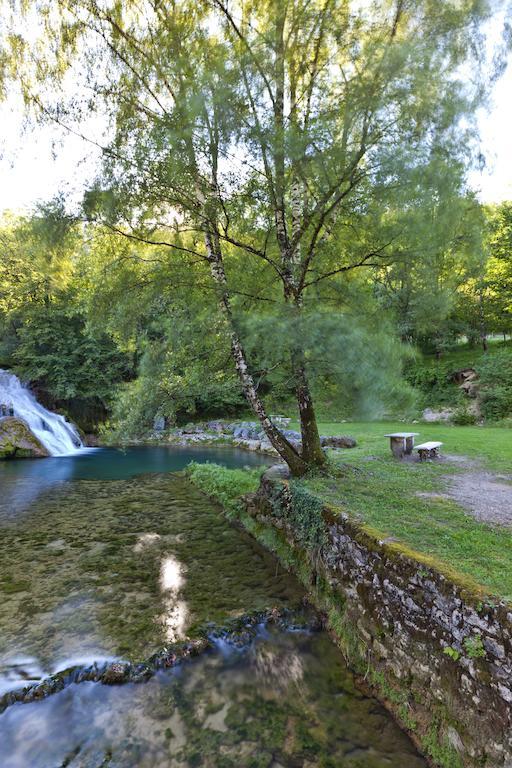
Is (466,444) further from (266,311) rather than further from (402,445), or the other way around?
(266,311)

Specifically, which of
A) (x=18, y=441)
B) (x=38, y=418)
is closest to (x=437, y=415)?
(x=18, y=441)

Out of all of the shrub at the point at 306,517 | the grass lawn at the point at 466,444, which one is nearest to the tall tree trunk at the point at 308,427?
the shrub at the point at 306,517

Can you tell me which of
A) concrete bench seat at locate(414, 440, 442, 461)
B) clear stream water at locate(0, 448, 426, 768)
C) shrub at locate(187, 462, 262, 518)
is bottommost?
clear stream water at locate(0, 448, 426, 768)

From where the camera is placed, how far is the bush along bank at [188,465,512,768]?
7.70 ft

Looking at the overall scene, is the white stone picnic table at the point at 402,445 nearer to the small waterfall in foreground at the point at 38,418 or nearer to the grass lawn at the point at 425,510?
the grass lawn at the point at 425,510

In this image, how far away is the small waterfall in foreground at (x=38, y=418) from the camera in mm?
17828

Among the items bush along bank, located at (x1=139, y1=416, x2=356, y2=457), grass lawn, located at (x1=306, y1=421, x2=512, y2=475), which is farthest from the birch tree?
bush along bank, located at (x1=139, y1=416, x2=356, y2=457)

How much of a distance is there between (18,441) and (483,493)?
17569 millimetres

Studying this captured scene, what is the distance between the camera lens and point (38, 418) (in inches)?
738

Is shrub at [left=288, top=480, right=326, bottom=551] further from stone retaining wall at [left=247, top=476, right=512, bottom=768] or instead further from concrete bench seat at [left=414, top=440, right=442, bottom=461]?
concrete bench seat at [left=414, top=440, right=442, bottom=461]

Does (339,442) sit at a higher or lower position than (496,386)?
lower

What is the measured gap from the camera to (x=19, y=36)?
544 cm

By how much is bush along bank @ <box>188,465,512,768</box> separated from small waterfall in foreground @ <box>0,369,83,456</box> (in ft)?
54.7

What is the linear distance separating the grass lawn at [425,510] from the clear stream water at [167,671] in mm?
1351
